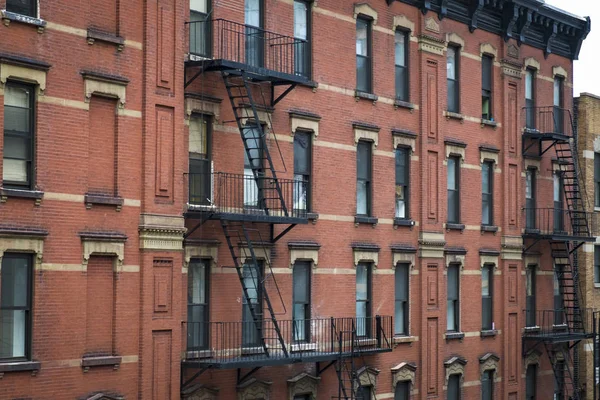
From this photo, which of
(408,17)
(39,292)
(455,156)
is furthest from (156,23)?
(455,156)

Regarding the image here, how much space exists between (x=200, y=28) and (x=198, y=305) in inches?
259

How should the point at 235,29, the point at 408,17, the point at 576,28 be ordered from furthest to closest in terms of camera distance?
the point at 576,28
the point at 408,17
the point at 235,29

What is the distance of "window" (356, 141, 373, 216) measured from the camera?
1294 inches

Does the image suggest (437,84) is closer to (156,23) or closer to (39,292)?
(156,23)

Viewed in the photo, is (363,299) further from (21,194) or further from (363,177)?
(21,194)

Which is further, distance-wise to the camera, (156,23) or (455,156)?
(455,156)

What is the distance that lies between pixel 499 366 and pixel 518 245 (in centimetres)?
427

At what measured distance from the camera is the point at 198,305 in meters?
27.2

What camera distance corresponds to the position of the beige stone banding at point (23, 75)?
22641mm

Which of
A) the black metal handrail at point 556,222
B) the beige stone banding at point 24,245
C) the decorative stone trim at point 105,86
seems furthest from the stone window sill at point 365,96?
the beige stone banding at point 24,245

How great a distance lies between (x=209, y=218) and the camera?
26375 millimetres

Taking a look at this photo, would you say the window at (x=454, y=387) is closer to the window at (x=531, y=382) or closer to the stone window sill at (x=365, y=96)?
the window at (x=531, y=382)

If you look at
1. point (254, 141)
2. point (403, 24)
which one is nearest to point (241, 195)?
point (254, 141)

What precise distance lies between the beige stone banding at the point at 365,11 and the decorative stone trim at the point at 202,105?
6984mm
